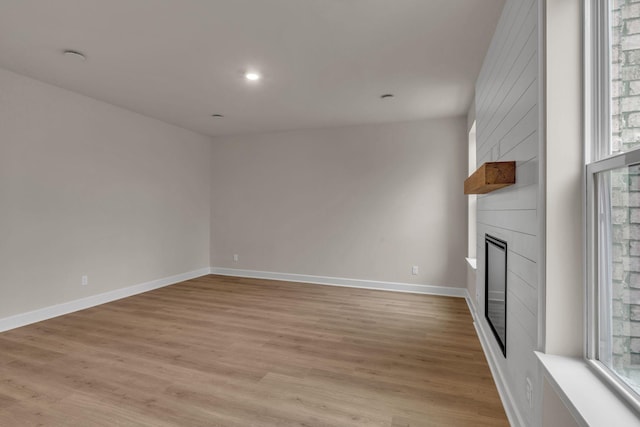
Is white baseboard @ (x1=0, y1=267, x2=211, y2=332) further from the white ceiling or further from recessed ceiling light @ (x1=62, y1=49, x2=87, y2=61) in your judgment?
recessed ceiling light @ (x1=62, y1=49, x2=87, y2=61)

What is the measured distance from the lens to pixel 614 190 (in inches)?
44.6

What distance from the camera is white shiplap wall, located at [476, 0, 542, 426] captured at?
154 centimetres

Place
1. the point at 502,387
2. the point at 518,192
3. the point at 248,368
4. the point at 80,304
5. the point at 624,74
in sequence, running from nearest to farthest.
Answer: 1. the point at 624,74
2. the point at 518,192
3. the point at 502,387
4. the point at 248,368
5. the point at 80,304

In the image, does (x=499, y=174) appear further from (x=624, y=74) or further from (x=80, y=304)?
(x=80, y=304)

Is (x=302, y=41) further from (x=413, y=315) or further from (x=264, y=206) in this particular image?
(x=264, y=206)

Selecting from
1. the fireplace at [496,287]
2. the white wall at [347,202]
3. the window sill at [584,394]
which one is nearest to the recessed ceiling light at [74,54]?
the white wall at [347,202]

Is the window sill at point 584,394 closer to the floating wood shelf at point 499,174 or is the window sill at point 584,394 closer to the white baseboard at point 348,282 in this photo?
the floating wood shelf at point 499,174

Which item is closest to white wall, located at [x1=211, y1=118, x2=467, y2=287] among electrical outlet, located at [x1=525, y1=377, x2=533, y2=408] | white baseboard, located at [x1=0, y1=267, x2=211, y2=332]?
white baseboard, located at [x1=0, y1=267, x2=211, y2=332]

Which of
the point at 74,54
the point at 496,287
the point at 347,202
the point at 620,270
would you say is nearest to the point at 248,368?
the point at 496,287

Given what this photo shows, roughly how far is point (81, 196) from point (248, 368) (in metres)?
3.23

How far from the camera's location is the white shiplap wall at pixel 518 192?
5.04 feet

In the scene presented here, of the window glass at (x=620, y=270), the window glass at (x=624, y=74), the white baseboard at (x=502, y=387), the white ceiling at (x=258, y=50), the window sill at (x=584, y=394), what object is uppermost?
the white ceiling at (x=258, y=50)

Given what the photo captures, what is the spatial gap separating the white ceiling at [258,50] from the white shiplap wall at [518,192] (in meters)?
0.46

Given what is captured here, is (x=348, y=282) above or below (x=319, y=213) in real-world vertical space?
below
